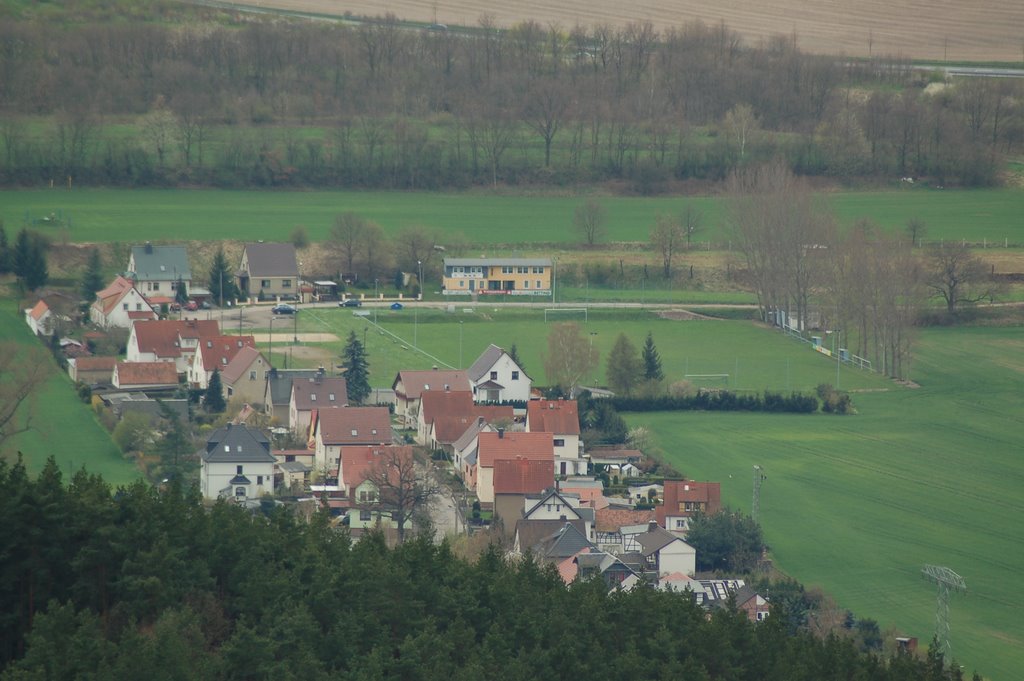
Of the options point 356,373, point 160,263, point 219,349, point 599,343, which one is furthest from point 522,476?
point 160,263

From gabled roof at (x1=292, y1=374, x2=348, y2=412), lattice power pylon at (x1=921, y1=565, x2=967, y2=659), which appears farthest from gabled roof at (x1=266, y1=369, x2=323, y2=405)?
lattice power pylon at (x1=921, y1=565, x2=967, y2=659)

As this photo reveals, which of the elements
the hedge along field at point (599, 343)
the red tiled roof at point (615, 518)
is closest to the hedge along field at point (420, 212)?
the hedge along field at point (599, 343)

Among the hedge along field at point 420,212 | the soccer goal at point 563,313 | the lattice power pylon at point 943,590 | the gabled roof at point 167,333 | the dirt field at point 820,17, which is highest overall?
the dirt field at point 820,17

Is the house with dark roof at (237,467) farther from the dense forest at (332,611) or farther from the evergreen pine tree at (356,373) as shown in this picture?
the dense forest at (332,611)

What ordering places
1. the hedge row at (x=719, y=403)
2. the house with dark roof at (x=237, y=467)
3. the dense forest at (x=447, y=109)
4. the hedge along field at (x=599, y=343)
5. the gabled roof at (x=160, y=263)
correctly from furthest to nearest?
the dense forest at (x=447, y=109) < the gabled roof at (x=160, y=263) < the hedge along field at (x=599, y=343) < the hedge row at (x=719, y=403) < the house with dark roof at (x=237, y=467)

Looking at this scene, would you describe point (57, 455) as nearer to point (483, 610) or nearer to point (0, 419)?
point (0, 419)

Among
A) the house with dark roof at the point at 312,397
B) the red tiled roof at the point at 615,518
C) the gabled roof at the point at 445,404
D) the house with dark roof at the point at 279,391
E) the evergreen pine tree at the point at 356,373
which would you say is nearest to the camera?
the red tiled roof at the point at 615,518
